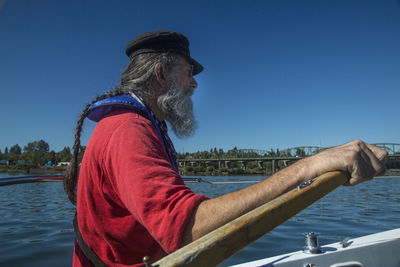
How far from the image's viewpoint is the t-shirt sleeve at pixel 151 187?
1.04 metres

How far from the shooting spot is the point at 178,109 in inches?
81.3

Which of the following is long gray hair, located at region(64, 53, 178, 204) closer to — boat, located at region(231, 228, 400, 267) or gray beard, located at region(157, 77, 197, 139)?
gray beard, located at region(157, 77, 197, 139)

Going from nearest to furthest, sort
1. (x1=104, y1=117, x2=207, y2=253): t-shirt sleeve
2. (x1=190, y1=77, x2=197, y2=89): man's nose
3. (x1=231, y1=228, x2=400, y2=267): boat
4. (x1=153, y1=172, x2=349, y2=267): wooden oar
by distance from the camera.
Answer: (x1=153, y1=172, x2=349, y2=267): wooden oar < (x1=104, y1=117, x2=207, y2=253): t-shirt sleeve < (x1=190, y1=77, x2=197, y2=89): man's nose < (x1=231, y1=228, x2=400, y2=267): boat

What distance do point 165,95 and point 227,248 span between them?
1.23 metres

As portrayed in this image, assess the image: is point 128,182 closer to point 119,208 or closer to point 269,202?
point 119,208

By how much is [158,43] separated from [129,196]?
126 cm

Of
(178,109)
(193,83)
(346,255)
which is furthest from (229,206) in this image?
(346,255)

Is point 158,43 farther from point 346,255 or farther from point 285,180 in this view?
point 346,255

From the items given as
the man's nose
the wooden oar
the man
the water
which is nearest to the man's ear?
the man

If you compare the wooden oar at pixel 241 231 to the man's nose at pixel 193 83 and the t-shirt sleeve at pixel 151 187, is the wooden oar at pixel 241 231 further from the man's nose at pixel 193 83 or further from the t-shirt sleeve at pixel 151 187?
the man's nose at pixel 193 83

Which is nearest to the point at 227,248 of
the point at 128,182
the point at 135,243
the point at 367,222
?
the point at 128,182

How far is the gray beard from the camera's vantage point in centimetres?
197

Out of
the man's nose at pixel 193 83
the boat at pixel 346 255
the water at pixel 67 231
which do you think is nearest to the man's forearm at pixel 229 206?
the man's nose at pixel 193 83

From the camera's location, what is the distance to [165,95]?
6.47ft
